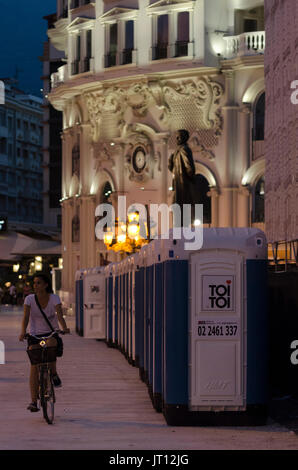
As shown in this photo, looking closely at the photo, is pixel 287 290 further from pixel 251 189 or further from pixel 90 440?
pixel 251 189

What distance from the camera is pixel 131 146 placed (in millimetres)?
55281

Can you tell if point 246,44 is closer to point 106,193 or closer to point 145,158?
point 145,158

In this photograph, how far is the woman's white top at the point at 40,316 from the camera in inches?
583

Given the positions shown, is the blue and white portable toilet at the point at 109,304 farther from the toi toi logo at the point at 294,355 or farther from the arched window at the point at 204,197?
the arched window at the point at 204,197

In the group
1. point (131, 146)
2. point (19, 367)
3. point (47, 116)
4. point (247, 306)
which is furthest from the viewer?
point (47, 116)

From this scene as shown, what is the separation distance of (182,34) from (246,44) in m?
2.92

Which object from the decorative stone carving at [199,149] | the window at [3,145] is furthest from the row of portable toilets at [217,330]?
the window at [3,145]

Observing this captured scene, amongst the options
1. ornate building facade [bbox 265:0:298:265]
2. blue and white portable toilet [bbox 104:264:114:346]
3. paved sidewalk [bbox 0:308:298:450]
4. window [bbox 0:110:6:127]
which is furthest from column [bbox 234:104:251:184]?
window [bbox 0:110:6:127]

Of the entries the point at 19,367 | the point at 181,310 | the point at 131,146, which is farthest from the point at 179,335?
the point at 131,146

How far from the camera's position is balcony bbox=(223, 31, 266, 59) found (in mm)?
50572

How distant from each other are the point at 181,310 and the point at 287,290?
319 cm

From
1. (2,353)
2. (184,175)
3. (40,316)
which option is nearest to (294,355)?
(40,316)

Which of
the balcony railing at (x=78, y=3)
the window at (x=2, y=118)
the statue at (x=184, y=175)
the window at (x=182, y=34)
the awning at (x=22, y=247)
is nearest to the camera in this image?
the statue at (x=184, y=175)
